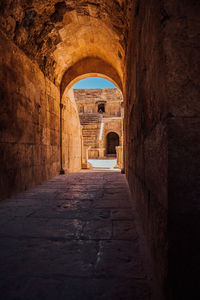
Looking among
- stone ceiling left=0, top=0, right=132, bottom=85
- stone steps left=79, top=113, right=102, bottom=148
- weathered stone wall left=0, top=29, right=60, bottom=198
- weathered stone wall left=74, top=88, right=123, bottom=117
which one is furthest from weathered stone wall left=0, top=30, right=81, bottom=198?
weathered stone wall left=74, top=88, right=123, bottom=117

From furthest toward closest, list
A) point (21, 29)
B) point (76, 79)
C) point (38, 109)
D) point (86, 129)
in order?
point (86, 129) < point (76, 79) < point (38, 109) < point (21, 29)

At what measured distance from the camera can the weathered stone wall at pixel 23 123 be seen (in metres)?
3.26

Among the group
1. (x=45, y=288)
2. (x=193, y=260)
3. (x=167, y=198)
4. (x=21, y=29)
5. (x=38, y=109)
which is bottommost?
(x=45, y=288)

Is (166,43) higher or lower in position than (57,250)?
higher

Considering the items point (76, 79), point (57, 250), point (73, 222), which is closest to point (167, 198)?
point (57, 250)

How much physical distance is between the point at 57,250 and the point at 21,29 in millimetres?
4310

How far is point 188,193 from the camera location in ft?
2.77

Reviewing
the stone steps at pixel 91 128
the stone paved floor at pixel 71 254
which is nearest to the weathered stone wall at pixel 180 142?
the stone paved floor at pixel 71 254

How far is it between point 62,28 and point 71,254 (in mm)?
5324

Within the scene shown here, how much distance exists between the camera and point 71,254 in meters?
1.45

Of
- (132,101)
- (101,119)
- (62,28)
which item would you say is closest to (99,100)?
(101,119)

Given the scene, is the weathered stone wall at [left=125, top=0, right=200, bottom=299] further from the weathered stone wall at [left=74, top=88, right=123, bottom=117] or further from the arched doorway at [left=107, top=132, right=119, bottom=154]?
the weathered stone wall at [left=74, top=88, right=123, bottom=117]

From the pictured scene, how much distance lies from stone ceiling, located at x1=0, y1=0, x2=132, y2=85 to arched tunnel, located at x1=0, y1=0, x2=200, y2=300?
3 cm

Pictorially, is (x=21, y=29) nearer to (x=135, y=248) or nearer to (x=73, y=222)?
(x=73, y=222)
